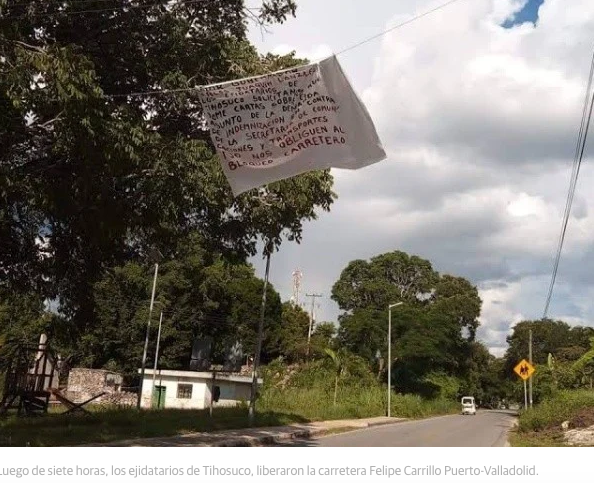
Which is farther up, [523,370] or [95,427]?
[523,370]

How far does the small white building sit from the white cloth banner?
109 ft

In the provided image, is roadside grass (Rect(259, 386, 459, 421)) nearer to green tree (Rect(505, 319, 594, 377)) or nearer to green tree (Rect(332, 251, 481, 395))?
green tree (Rect(332, 251, 481, 395))

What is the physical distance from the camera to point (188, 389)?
41.2 meters

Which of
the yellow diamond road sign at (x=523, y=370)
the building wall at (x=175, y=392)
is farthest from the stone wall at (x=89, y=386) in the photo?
the yellow diamond road sign at (x=523, y=370)

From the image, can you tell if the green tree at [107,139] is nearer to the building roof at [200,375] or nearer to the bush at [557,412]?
the bush at [557,412]

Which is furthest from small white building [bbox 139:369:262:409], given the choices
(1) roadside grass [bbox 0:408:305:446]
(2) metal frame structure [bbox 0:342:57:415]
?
(2) metal frame structure [bbox 0:342:57:415]

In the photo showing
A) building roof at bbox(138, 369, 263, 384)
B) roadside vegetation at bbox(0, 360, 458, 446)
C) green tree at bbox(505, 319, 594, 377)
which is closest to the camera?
roadside vegetation at bbox(0, 360, 458, 446)

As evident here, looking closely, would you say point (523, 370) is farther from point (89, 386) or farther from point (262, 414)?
point (89, 386)

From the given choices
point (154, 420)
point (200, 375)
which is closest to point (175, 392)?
point (200, 375)

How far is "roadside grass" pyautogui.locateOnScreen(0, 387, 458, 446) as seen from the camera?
14758 mm

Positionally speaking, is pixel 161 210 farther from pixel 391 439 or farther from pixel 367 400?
pixel 367 400

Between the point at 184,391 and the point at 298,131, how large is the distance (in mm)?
35717

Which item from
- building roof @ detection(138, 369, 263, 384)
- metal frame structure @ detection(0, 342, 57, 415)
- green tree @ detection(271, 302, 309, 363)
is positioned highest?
green tree @ detection(271, 302, 309, 363)

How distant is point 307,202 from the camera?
1327cm
